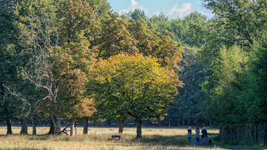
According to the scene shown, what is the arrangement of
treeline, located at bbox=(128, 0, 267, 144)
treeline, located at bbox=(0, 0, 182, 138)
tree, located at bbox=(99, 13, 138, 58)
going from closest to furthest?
treeline, located at bbox=(128, 0, 267, 144), treeline, located at bbox=(0, 0, 182, 138), tree, located at bbox=(99, 13, 138, 58)

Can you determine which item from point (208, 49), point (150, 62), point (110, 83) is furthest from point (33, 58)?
point (208, 49)

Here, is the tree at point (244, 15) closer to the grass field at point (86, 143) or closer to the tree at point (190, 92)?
the grass field at point (86, 143)

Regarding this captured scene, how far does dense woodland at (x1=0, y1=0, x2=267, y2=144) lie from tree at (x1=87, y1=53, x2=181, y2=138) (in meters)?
0.11

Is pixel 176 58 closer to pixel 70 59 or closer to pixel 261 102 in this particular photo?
pixel 70 59

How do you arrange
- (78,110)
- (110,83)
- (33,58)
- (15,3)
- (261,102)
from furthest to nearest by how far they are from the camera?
(15,3), (33,58), (78,110), (110,83), (261,102)

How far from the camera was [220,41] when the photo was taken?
46.7 meters

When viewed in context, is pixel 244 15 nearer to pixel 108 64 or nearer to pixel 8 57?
pixel 108 64

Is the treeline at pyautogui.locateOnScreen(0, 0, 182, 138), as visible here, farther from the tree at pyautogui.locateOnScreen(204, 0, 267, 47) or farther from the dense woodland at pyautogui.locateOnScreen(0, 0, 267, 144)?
the tree at pyautogui.locateOnScreen(204, 0, 267, 47)

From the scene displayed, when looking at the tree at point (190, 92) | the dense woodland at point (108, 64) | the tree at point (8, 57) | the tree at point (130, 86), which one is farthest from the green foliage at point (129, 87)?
the tree at point (190, 92)

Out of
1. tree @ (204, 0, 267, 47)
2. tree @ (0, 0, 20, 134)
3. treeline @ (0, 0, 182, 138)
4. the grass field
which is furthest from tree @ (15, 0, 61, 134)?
tree @ (204, 0, 267, 47)

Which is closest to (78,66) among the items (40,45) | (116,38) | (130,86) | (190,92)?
(116,38)

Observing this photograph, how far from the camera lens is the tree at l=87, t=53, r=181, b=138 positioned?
3741cm

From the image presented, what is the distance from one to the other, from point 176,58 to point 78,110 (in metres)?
14.6

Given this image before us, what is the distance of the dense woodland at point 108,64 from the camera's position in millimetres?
37594
